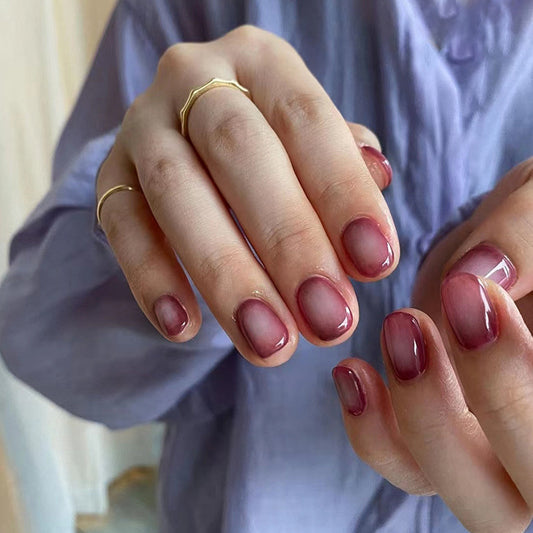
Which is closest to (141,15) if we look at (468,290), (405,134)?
(405,134)

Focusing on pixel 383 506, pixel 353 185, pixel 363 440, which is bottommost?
pixel 383 506

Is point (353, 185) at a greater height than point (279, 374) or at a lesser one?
greater

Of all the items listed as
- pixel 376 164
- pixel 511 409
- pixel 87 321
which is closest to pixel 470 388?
pixel 511 409

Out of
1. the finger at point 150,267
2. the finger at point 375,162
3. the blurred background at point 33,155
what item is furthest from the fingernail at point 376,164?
the blurred background at point 33,155

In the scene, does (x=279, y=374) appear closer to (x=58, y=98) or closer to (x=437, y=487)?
(x=437, y=487)

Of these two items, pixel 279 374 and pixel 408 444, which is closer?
pixel 408 444

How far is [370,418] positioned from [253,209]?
4.5 inches

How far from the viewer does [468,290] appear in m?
0.22

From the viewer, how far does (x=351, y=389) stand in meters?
0.27

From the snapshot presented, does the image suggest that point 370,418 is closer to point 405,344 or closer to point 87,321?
point 405,344

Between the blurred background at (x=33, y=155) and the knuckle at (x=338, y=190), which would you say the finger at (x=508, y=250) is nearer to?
the knuckle at (x=338, y=190)

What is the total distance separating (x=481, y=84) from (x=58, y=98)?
57cm

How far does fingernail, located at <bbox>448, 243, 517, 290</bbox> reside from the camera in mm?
229

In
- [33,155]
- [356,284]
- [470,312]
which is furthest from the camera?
[33,155]
